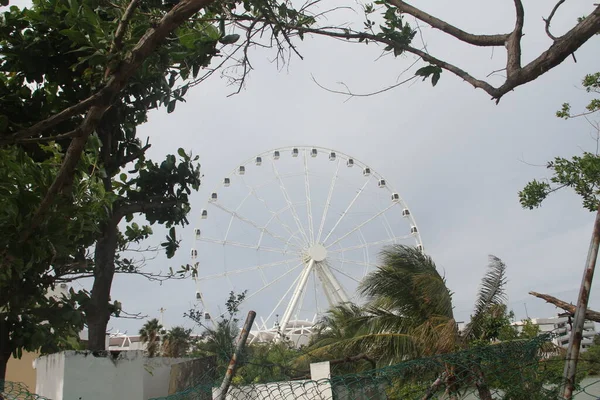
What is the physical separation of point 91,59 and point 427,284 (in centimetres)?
735

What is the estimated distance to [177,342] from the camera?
2548 centimetres

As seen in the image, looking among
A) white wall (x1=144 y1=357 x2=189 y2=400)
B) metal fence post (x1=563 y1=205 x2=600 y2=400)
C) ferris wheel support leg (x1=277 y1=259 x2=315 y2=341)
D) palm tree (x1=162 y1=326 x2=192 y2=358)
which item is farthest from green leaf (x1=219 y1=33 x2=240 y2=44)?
ferris wheel support leg (x1=277 y1=259 x2=315 y2=341)

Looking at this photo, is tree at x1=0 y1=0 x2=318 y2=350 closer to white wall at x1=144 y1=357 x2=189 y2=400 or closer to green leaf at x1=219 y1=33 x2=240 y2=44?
green leaf at x1=219 y1=33 x2=240 y2=44

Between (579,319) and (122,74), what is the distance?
2382 mm

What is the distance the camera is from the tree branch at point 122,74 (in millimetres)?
2520

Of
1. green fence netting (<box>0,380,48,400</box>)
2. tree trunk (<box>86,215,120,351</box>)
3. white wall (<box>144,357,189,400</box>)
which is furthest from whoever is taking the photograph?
white wall (<box>144,357,189,400</box>)

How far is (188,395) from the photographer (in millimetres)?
4355

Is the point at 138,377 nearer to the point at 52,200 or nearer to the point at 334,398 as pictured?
the point at 334,398

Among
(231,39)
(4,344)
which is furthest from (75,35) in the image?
(4,344)

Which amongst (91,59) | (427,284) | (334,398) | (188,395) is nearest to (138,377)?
(188,395)

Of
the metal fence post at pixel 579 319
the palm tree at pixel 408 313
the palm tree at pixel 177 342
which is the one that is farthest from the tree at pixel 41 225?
the palm tree at pixel 177 342

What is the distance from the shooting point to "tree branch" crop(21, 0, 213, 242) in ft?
8.27

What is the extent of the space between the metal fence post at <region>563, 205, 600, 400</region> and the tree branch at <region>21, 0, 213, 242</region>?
2.13 meters

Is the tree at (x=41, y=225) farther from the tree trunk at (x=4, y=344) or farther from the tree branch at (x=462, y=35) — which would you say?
the tree branch at (x=462, y=35)
